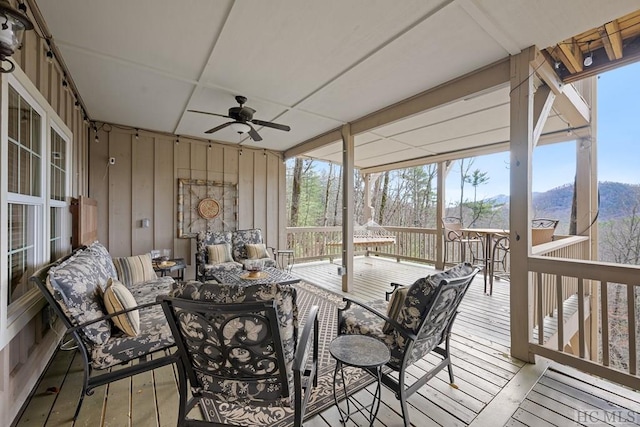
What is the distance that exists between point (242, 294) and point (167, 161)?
16.2 feet

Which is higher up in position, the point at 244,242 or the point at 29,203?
the point at 29,203

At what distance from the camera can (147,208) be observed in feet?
16.2

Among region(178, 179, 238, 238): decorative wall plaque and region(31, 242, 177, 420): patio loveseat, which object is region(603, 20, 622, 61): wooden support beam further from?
region(178, 179, 238, 238): decorative wall plaque

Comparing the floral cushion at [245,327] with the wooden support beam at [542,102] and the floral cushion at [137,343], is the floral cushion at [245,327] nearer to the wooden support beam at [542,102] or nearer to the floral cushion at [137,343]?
the floral cushion at [137,343]

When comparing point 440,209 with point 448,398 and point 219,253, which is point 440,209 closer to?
point 448,398

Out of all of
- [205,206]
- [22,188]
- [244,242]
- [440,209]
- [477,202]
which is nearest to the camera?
[22,188]

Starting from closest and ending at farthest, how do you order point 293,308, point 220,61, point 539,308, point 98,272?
point 293,308, point 98,272, point 539,308, point 220,61

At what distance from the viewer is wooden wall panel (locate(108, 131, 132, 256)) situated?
4.62m

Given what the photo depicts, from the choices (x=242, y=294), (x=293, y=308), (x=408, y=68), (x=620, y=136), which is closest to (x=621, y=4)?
(x=408, y=68)

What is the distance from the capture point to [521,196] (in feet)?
8.04

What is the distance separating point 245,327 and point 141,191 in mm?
4820

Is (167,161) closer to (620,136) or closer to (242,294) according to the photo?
(242,294)

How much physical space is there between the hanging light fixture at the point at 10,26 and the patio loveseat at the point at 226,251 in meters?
3.45

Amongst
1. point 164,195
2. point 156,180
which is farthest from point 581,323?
point 156,180
